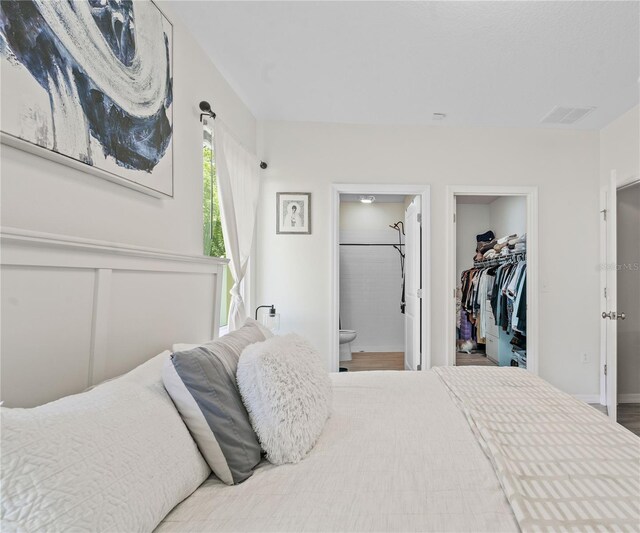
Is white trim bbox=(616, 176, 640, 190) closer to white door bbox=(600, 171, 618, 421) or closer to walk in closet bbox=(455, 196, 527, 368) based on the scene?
white door bbox=(600, 171, 618, 421)

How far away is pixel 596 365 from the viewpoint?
318 cm

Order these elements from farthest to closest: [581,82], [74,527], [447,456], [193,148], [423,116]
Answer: [423,116] < [581,82] < [193,148] < [447,456] < [74,527]

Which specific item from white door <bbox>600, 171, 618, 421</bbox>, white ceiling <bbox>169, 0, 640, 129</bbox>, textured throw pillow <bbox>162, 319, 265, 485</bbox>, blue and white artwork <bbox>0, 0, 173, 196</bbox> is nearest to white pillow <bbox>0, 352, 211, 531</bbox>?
textured throw pillow <bbox>162, 319, 265, 485</bbox>

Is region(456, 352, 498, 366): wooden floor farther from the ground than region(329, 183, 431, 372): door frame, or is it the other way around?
region(329, 183, 431, 372): door frame

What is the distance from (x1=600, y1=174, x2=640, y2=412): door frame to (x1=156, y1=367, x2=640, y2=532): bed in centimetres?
197

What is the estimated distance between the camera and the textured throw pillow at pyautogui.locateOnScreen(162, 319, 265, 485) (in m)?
0.90

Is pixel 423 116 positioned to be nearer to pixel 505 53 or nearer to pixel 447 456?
Answer: pixel 505 53

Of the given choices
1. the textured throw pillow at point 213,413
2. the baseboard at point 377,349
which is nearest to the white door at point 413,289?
the baseboard at point 377,349

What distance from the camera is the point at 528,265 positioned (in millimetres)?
3191

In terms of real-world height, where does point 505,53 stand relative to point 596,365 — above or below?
above

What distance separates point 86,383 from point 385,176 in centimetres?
282

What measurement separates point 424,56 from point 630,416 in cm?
348

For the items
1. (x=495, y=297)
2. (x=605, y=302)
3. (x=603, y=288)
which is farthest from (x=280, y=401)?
(x=495, y=297)

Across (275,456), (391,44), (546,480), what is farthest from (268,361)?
(391,44)
